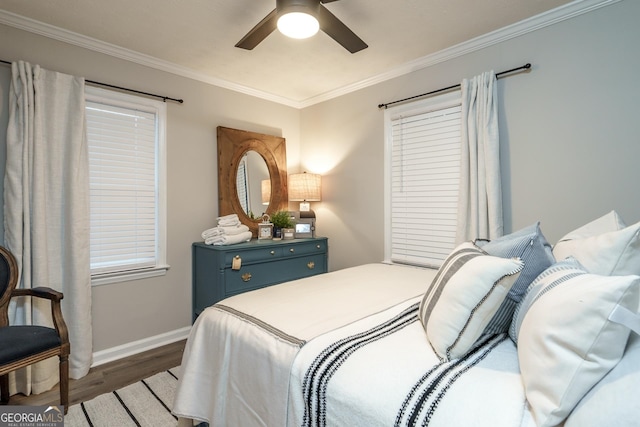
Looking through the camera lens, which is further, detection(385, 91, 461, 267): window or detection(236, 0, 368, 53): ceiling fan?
detection(385, 91, 461, 267): window

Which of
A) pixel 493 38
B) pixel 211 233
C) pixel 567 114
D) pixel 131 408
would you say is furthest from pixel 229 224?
pixel 567 114

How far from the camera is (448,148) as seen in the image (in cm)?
291

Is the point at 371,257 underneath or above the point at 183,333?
above

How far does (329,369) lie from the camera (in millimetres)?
1113

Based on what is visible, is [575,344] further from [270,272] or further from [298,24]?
[270,272]

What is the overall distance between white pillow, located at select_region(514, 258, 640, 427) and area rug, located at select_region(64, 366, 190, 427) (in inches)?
75.1

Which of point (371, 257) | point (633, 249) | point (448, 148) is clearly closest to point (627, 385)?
point (633, 249)

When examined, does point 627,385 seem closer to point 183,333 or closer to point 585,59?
point 585,59

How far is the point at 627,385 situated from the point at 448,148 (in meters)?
2.43

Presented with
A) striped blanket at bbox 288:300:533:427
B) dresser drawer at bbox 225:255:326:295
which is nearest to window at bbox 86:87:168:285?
dresser drawer at bbox 225:255:326:295

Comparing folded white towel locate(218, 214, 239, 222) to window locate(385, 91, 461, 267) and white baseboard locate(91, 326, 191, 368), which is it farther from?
window locate(385, 91, 461, 267)

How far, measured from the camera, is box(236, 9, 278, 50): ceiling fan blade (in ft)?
6.12

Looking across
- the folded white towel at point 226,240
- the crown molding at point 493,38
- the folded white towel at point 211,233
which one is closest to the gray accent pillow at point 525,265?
the crown molding at point 493,38

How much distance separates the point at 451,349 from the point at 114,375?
2.52 meters
